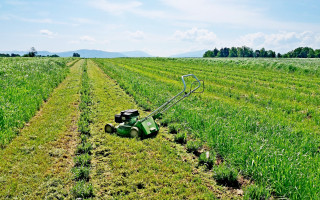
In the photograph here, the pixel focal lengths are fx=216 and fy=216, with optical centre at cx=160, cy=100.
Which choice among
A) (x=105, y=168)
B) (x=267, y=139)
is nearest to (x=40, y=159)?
(x=105, y=168)

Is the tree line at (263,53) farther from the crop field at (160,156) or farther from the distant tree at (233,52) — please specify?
the crop field at (160,156)

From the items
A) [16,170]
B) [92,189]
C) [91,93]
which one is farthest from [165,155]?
[91,93]

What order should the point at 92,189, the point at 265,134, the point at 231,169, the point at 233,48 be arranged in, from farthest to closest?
the point at 233,48 < the point at 265,134 < the point at 231,169 < the point at 92,189

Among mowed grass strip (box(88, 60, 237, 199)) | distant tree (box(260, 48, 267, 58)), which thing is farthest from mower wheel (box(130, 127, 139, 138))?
distant tree (box(260, 48, 267, 58))

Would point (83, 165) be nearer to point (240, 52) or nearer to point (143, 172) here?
point (143, 172)

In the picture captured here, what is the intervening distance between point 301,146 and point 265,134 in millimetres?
1065

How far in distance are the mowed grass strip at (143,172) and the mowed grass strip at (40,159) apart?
0.75m

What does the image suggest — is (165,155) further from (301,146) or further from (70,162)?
(301,146)

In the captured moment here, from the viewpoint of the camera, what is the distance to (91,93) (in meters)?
13.8

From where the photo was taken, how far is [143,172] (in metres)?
5.19

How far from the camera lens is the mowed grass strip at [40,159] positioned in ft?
14.9

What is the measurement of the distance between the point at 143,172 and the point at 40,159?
280cm

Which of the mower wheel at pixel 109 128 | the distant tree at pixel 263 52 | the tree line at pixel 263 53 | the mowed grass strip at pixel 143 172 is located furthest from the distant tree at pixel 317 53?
the mower wheel at pixel 109 128

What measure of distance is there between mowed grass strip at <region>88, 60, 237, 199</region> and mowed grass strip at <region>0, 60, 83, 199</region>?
0.75 meters
